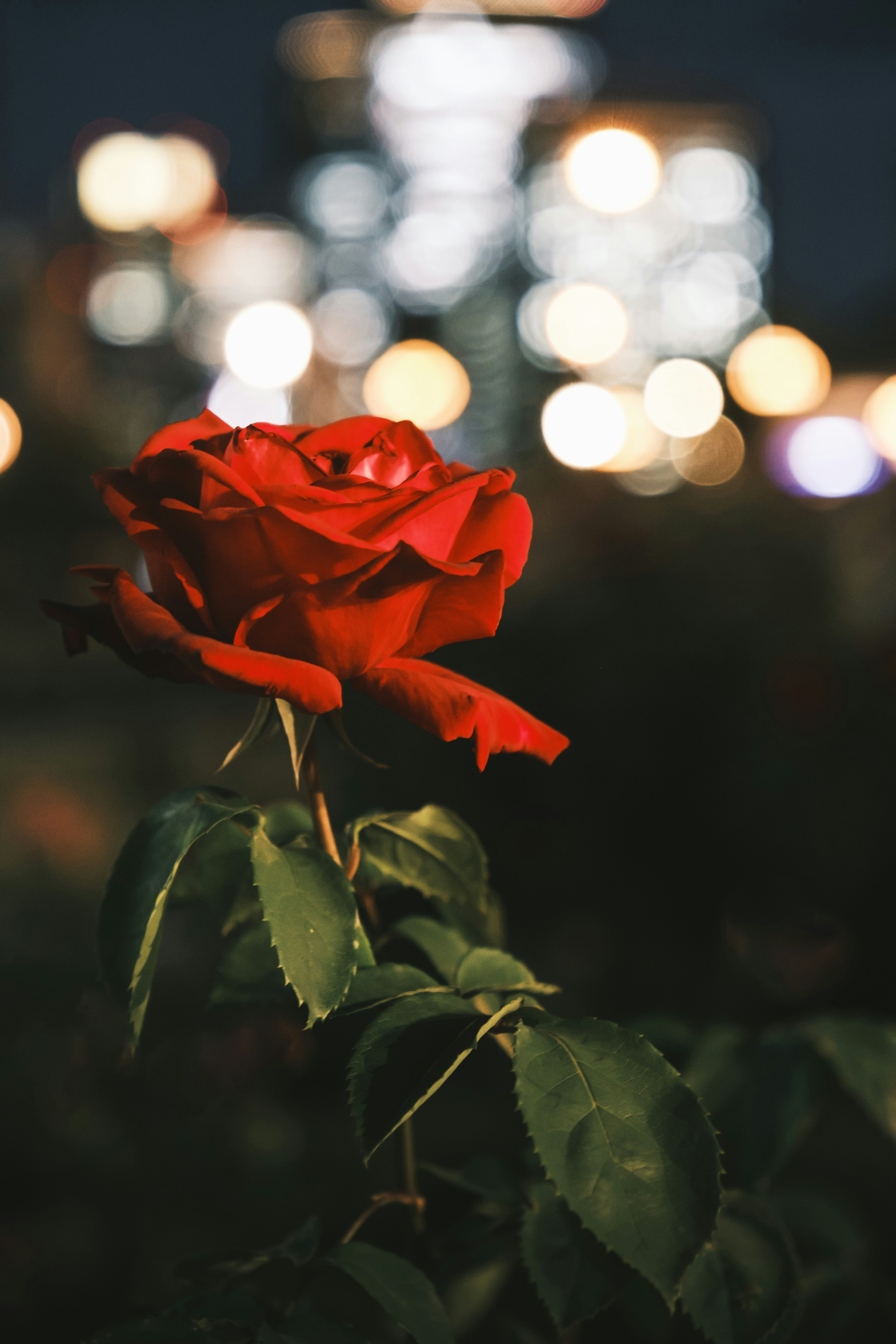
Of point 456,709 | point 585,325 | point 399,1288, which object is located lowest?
point 399,1288

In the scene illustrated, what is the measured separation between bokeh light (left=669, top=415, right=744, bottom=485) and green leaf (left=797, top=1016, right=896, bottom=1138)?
329 inches

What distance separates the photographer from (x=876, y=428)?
288 inches

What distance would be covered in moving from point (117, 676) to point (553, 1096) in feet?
13.5

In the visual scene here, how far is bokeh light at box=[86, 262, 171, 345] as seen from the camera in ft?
28.1

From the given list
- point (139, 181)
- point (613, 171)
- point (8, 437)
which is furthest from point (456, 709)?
point (613, 171)

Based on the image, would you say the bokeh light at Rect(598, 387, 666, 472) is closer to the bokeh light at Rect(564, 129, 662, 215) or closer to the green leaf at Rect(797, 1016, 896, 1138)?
the bokeh light at Rect(564, 129, 662, 215)

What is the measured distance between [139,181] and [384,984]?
5.95 meters

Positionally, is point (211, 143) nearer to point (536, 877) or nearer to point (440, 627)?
point (536, 877)

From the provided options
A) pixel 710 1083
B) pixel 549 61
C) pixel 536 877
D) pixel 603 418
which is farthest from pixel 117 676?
pixel 549 61

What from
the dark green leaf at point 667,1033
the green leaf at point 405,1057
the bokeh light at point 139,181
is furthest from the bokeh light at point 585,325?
the green leaf at point 405,1057

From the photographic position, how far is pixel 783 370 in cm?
786

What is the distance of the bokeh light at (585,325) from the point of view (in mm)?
8805

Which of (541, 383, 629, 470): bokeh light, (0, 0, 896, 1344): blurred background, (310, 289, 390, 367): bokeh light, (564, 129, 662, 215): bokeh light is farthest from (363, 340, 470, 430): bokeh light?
(310, 289, 390, 367): bokeh light

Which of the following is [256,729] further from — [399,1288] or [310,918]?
[399,1288]
